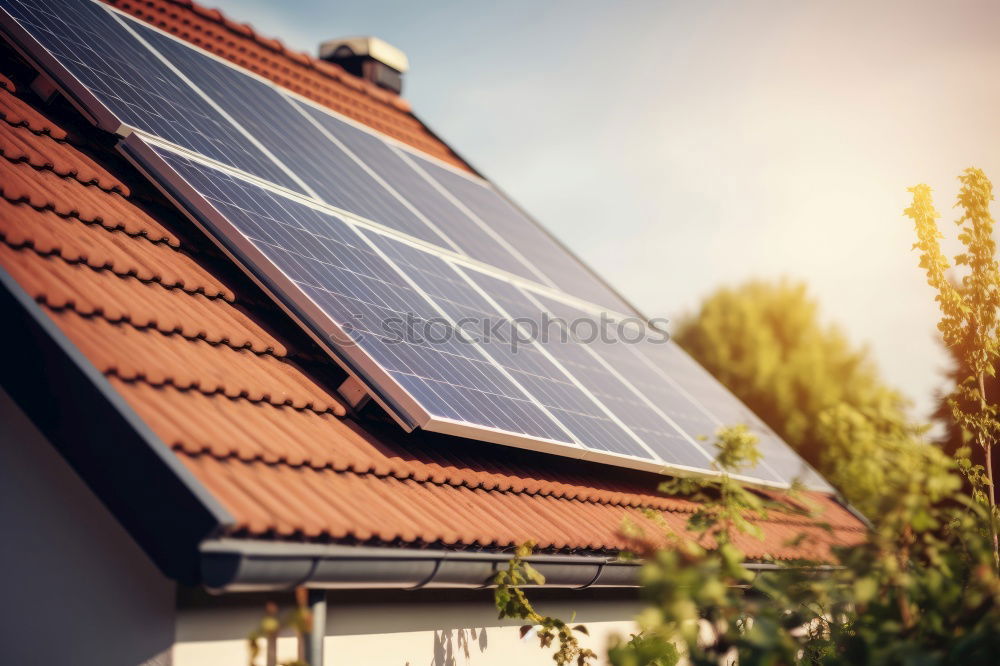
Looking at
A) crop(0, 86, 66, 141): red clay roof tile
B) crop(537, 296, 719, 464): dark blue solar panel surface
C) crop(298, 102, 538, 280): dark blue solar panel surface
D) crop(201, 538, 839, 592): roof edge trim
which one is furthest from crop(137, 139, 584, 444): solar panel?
crop(537, 296, 719, 464): dark blue solar panel surface

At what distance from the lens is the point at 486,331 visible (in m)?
8.09

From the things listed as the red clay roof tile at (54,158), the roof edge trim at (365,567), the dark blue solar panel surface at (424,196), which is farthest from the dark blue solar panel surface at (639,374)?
the red clay roof tile at (54,158)

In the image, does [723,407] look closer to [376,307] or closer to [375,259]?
[375,259]

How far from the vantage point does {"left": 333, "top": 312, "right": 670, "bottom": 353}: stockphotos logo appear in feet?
22.2

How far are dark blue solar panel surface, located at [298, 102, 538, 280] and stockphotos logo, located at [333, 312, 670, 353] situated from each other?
94 centimetres

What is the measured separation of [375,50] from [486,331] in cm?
913

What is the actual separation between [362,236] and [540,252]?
4616 millimetres

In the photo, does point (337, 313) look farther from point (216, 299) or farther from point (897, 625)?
point (897, 625)

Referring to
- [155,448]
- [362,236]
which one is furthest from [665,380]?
[155,448]

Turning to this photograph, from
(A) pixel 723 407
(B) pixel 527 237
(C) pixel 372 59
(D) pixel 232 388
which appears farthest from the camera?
(C) pixel 372 59

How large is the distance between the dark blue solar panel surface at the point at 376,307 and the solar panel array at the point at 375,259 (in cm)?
2

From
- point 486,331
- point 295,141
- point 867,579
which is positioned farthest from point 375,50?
point 867,579

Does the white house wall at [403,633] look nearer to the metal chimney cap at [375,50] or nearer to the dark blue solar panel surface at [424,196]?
the dark blue solar panel surface at [424,196]

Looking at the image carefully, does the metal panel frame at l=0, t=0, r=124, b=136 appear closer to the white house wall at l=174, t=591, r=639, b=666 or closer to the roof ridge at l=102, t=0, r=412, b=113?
the white house wall at l=174, t=591, r=639, b=666
